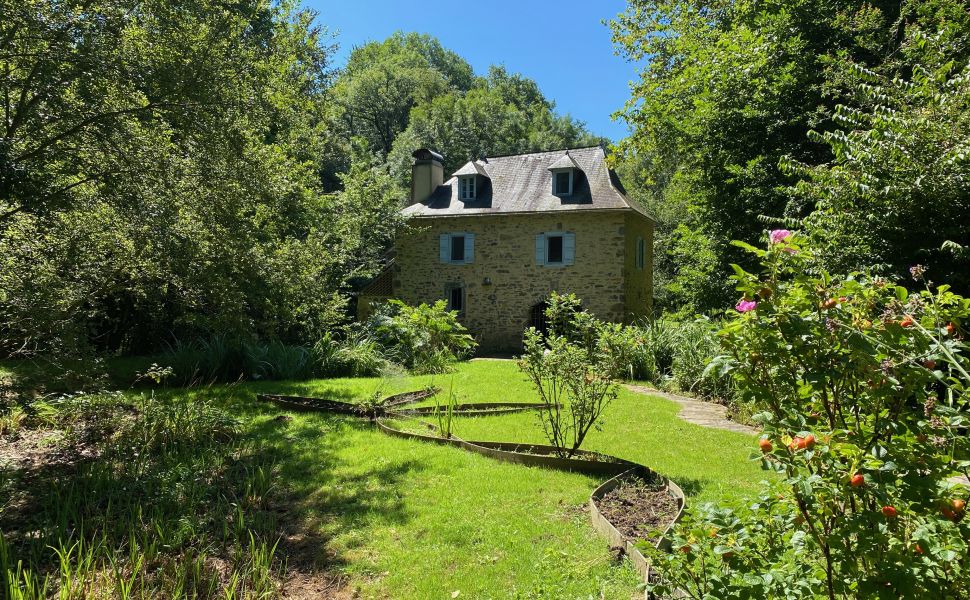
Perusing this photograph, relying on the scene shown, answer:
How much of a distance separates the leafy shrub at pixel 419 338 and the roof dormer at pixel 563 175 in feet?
23.0

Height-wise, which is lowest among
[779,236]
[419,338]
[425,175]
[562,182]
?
[419,338]

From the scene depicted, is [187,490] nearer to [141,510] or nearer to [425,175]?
[141,510]

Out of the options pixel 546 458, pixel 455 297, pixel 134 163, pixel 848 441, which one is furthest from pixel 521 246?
pixel 848 441

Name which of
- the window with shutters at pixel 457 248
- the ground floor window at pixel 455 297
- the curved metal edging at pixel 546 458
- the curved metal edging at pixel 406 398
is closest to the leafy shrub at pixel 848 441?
the curved metal edging at pixel 546 458

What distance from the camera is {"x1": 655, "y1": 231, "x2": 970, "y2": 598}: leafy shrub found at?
61.4 inches

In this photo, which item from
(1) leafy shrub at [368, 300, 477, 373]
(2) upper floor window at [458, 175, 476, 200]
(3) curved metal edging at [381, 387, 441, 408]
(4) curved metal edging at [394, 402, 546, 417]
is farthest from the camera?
(2) upper floor window at [458, 175, 476, 200]

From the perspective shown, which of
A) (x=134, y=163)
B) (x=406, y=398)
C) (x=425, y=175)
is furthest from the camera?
(x=425, y=175)

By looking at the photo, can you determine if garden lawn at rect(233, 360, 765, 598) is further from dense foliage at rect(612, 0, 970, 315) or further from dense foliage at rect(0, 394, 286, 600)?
dense foliage at rect(612, 0, 970, 315)

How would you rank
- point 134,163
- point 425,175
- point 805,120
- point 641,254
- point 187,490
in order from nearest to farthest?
point 187,490, point 134,163, point 805,120, point 641,254, point 425,175

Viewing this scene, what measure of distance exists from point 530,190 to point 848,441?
1831 cm

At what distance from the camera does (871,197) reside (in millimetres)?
6414

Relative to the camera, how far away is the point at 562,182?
61.9 feet

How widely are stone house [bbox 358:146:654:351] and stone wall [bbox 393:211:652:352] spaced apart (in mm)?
35

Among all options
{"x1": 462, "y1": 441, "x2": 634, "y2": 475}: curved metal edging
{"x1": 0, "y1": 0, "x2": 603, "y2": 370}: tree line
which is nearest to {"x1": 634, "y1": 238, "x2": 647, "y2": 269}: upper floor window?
{"x1": 0, "y1": 0, "x2": 603, "y2": 370}: tree line
